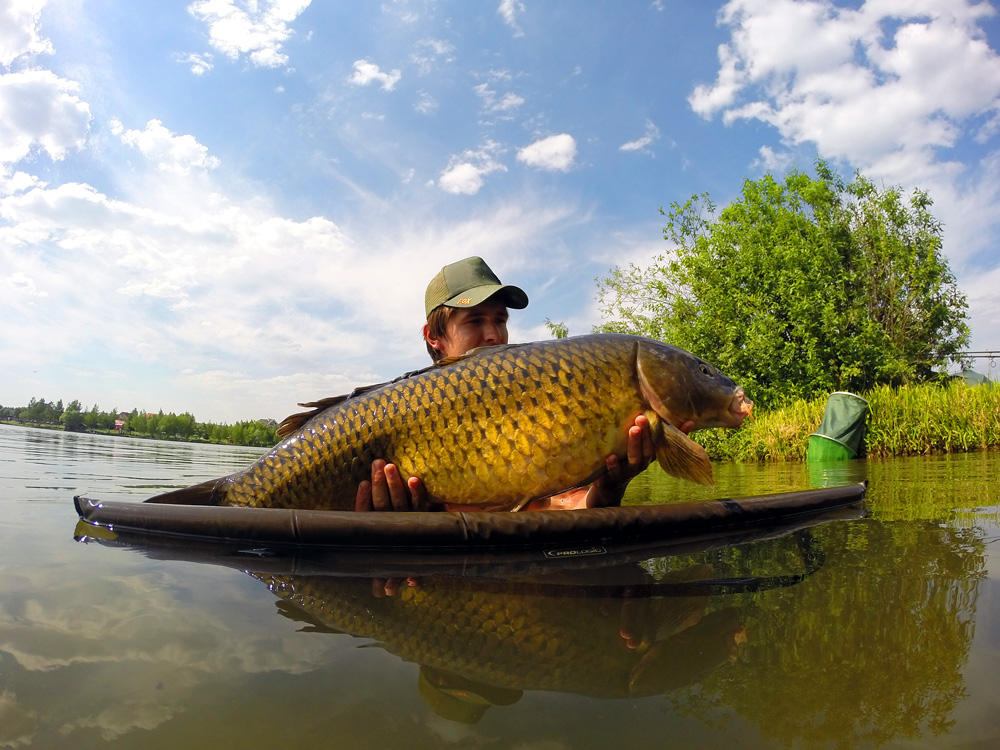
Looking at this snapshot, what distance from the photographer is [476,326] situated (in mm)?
3711

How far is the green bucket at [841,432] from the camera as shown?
1184cm

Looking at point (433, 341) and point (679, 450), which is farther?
point (433, 341)

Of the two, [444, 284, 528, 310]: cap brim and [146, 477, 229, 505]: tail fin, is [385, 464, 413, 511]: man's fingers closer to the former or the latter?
[146, 477, 229, 505]: tail fin


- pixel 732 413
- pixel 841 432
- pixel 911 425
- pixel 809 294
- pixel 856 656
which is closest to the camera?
pixel 856 656

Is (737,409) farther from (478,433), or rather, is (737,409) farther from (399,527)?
(399,527)

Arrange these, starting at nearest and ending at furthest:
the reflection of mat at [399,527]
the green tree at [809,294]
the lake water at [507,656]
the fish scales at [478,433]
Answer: the lake water at [507,656] → the reflection of mat at [399,527] → the fish scales at [478,433] → the green tree at [809,294]

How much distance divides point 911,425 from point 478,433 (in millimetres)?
14132

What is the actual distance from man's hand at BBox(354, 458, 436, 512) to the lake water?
2.07 ft

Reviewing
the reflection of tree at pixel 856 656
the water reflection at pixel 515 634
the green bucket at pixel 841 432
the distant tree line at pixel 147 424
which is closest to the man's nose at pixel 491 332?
the water reflection at pixel 515 634

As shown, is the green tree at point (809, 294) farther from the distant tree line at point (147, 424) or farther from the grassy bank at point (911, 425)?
the distant tree line at point (147, 424)

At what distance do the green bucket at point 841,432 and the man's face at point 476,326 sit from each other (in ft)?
35.1

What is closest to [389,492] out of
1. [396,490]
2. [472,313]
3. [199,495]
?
[396,490]

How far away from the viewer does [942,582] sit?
52.4 inches

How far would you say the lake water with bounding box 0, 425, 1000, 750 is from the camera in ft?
2.40
